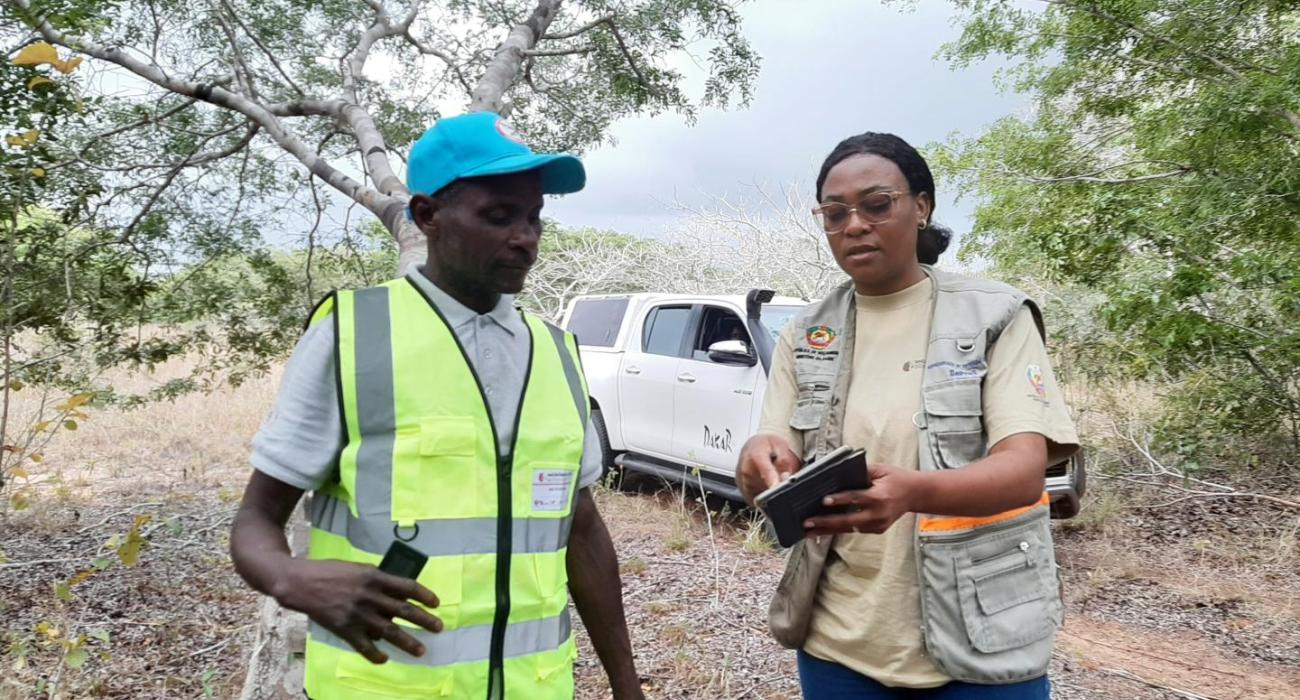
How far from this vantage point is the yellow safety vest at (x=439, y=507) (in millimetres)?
1335

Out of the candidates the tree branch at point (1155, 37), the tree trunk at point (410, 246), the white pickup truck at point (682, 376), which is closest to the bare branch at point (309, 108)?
the tree trunk at point (410, 246)

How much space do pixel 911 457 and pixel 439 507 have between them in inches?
35.4

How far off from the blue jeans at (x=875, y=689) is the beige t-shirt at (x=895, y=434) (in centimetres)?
3

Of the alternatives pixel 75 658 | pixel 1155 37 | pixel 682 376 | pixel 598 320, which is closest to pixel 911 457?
pixel 75 658

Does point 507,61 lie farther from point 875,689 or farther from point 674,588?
point 875,689

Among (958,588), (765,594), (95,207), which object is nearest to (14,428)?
(95,207)

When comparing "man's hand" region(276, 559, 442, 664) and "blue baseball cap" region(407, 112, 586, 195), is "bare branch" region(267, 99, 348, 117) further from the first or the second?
"man's hand" region(276, 559, 442, 664)

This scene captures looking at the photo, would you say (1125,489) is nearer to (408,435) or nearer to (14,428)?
(408,435)

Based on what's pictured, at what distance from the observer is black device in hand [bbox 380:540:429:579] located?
1214 millimetres

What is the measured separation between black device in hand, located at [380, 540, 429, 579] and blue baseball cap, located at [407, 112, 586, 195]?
2.13 ft

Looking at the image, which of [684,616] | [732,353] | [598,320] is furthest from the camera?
[598,320]

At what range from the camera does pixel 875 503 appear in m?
1.39

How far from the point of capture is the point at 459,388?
4.65ft

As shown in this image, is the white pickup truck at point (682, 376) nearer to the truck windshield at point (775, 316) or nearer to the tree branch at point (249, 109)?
the truck windshield at point (775, 316)
